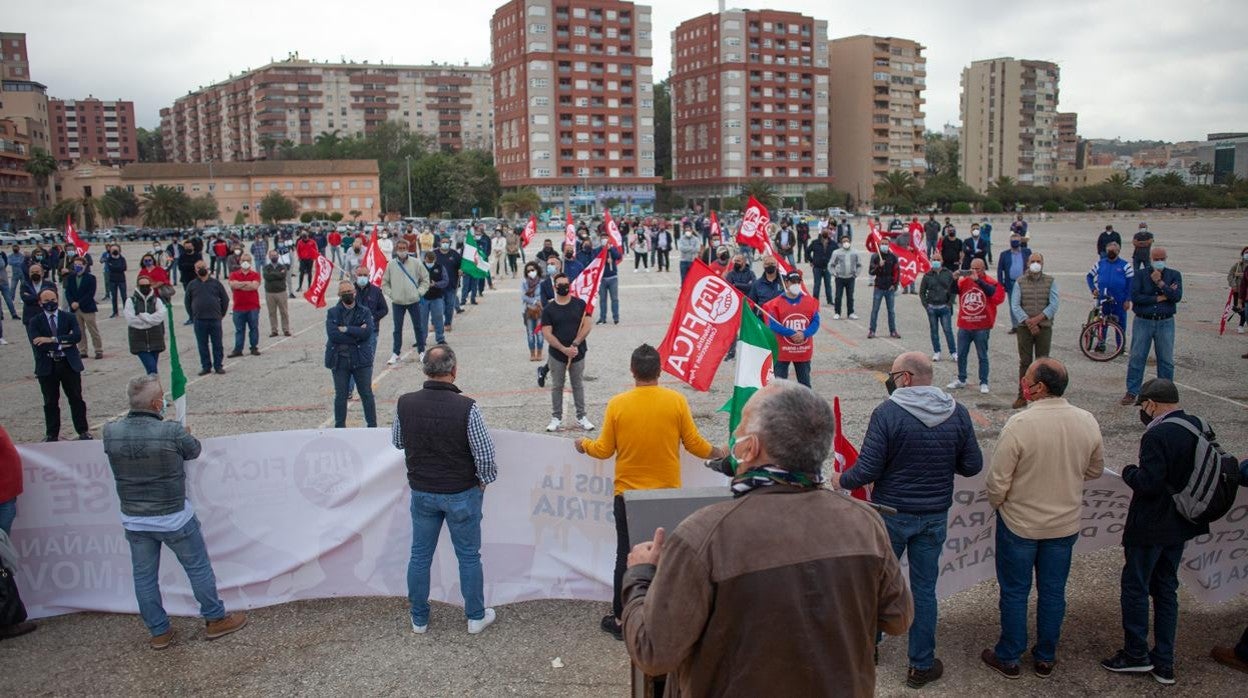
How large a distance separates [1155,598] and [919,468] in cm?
164

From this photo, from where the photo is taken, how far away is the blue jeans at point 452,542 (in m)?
5.46

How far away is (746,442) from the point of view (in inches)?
100

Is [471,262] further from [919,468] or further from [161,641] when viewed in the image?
[919,468]

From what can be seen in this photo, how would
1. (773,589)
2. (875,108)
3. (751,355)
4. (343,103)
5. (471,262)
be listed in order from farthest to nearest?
(343,103) < (875,108) < (471,262) < (751,355) < (773,589)

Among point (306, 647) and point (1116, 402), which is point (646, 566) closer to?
point (306, 647)

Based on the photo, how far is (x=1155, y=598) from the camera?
4906 mm

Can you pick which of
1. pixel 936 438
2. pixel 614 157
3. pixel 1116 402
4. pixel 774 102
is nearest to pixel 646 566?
pixel 936 438

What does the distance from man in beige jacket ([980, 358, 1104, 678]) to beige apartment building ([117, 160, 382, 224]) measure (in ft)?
392

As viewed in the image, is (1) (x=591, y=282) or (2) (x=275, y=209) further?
(2) (x=275, y=209)

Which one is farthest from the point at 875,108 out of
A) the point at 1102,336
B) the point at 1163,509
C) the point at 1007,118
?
the point at 1163,509

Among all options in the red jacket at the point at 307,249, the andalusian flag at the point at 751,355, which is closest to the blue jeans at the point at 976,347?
the andalusian flag at the point at 751,355

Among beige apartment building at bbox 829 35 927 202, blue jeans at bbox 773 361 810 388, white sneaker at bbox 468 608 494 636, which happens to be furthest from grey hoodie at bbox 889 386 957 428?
beige apartment building at bbox 829 35 927 202

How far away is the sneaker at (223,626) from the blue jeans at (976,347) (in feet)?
31.4

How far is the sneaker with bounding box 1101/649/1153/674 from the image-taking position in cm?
491
